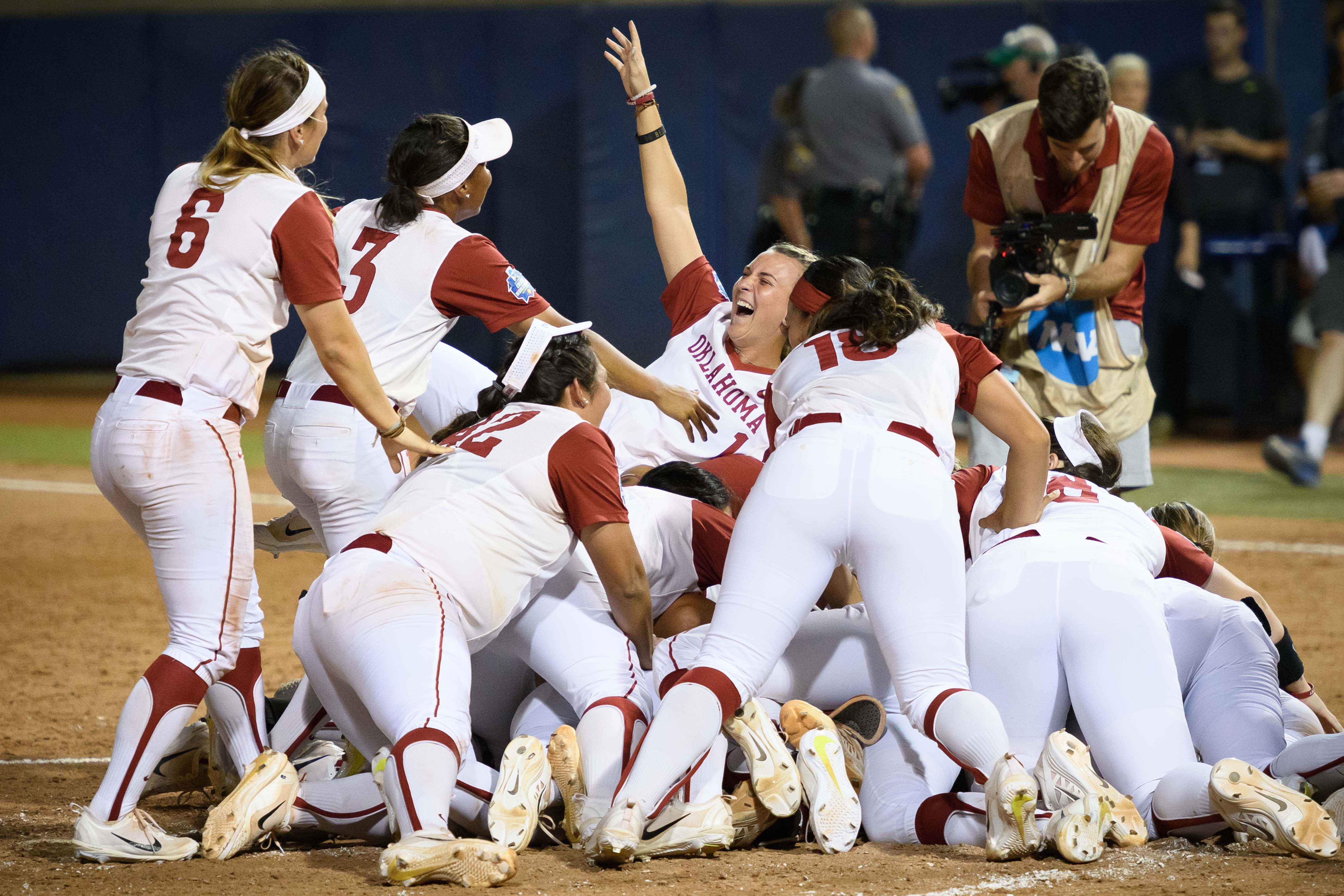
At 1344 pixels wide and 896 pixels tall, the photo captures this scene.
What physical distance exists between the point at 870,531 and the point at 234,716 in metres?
1.65

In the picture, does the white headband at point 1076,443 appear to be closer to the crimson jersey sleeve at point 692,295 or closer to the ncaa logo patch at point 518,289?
Answer: the crimson jersey sleeve at point 692,295

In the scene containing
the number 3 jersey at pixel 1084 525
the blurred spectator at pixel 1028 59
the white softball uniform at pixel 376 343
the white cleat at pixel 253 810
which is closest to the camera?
the white cleat at pixel 253 810

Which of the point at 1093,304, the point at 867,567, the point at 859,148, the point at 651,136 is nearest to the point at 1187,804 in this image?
the point at 867,567

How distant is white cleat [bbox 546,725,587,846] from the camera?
3.19m

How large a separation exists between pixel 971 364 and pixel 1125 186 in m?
1.92

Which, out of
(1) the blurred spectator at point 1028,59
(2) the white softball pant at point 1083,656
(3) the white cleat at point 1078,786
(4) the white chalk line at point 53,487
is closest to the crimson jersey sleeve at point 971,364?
(2) the white softball pant at point 1083,656

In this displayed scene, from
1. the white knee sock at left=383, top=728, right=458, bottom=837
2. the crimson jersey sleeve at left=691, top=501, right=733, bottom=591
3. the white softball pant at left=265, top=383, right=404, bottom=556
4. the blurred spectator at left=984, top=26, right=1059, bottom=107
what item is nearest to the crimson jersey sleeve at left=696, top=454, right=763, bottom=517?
the crimson jersey sleeve at left=691, top=501, right=733, bottom=591

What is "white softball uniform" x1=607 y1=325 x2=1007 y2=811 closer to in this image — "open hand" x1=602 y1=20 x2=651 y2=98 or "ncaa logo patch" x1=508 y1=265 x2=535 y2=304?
"ncaa logo patch" x1=508 y1=265 x2=535 y2=304

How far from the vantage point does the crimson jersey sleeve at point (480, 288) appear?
13.2 ft

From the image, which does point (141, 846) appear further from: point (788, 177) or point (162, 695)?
point (788, 177)

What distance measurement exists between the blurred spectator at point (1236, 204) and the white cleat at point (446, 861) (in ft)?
26.7

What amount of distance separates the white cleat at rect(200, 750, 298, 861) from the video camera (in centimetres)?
285

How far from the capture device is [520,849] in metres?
3.00

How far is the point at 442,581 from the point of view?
3.17 meters
